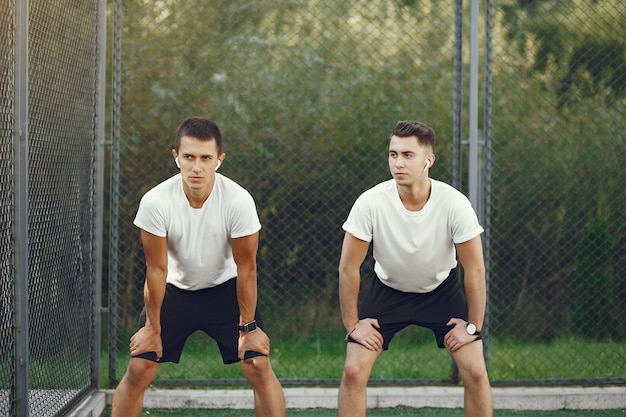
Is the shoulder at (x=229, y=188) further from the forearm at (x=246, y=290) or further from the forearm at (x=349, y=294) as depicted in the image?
the forearm at (x=349, y=294)

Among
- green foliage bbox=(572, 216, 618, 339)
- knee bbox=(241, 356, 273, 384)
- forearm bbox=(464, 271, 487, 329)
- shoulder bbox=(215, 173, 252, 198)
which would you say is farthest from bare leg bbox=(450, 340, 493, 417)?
green foliage bbox=(572, 216, 618, 339)

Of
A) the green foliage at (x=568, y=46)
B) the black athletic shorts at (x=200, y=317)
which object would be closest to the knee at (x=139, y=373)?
the black athletic shorts at (x=200, y=317)

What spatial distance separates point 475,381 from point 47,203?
2.11m

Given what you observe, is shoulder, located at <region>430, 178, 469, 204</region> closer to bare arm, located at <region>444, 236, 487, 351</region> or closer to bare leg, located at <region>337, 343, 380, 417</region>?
bare arm, located at <region>444, 236, 487, 351</region>

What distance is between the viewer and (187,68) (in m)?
6.27

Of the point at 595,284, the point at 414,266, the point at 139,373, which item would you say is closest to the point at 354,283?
the point at 414,266

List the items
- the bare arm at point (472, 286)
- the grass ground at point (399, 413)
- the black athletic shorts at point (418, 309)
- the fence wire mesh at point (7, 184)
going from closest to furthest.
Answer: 1. the fence wire mesh at point (7, 184)
2. the bare arm at point (472, 286)
3. the black athletic shorts at point (418, 309)
4. the grass ground at point (399, 413)

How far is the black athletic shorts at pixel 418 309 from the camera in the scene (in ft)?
14.2

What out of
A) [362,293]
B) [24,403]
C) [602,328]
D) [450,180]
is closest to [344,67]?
[450,180]

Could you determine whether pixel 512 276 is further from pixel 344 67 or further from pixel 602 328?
pixel 344 67

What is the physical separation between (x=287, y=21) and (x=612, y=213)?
2537mm

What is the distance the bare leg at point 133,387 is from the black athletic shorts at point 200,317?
13cm

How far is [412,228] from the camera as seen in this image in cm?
422

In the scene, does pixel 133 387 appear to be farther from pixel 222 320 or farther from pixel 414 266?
pixel 414 266
